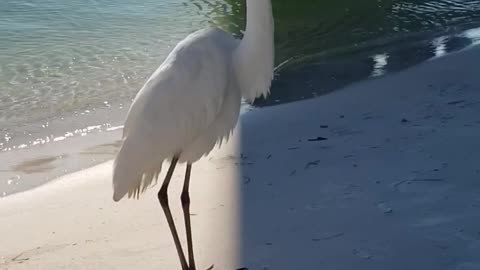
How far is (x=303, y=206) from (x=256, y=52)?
2.91ft

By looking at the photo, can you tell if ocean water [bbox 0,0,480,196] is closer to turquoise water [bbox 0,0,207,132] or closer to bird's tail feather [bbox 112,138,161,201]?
turquoise water [bbox 0,0,207,132]

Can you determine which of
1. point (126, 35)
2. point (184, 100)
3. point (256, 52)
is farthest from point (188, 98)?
point (126, 35)

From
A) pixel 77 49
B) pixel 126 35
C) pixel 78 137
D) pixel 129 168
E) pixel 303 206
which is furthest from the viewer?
pixel 126 35

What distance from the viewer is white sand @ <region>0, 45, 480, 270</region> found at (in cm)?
357

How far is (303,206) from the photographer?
401cm

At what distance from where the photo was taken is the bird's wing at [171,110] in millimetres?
3428

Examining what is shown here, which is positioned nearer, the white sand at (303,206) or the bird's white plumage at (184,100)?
the bird's white plumage at (184,100)

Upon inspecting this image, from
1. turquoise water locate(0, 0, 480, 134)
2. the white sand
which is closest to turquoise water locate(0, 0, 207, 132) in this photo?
turquoise water locate(0, 0, 480, 134)

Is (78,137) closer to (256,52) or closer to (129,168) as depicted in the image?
(129,168)

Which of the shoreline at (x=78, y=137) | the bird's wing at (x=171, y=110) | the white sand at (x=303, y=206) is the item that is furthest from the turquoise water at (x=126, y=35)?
the bird's wing at (x=171, y=110)

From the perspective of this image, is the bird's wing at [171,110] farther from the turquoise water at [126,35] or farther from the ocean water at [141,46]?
the turquoise water at [126,35]

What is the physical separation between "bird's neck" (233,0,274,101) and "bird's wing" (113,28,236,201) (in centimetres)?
10

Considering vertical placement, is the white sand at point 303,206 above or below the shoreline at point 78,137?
above

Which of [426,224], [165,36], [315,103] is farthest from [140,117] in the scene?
[165,36]
